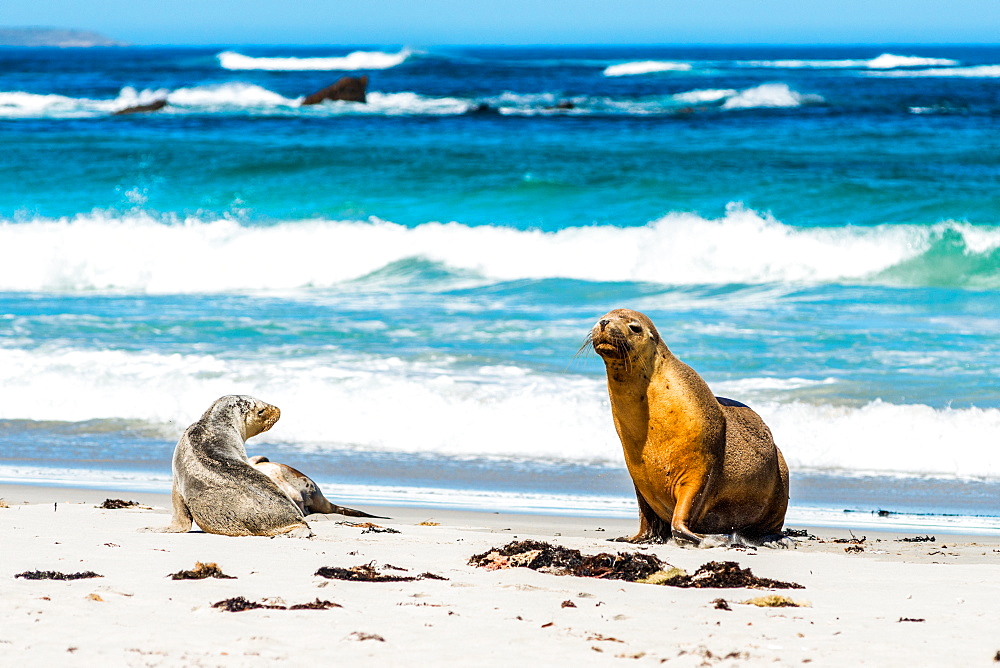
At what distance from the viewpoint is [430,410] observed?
33.8 feet

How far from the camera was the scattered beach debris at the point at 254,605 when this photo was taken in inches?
173

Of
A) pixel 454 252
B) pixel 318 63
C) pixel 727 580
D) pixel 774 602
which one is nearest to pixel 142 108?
pixel 454 252

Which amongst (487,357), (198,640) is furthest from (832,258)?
(198,640)

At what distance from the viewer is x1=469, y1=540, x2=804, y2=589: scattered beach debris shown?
5172 mm

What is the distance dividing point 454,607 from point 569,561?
1.02 metres

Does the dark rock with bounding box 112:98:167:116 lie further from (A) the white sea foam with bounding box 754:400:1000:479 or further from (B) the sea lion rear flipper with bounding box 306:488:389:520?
(B) the sea lion rear flipper with bounding box 306:488:389:520

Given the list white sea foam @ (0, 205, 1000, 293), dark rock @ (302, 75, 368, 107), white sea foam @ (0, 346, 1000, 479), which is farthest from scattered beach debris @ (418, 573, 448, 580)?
dark rock @ (302, 75, 368, 107)

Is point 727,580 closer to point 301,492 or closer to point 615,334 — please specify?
point 615,334

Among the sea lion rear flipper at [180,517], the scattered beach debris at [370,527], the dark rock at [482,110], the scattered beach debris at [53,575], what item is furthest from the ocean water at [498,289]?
the scattered beach debris at [53,575]

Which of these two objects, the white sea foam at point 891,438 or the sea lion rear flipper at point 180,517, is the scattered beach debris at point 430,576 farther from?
the white sea foam at point 891,438

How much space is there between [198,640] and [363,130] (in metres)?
31.0

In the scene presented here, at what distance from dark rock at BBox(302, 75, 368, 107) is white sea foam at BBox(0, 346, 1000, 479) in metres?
34.6

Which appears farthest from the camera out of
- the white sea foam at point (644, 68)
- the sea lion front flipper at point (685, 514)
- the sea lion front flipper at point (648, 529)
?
the white sea foam at point (644, 68)

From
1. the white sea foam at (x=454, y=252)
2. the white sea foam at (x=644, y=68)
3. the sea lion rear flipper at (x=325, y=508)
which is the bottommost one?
the sea lion rear flipper at (x=325, y=508)
